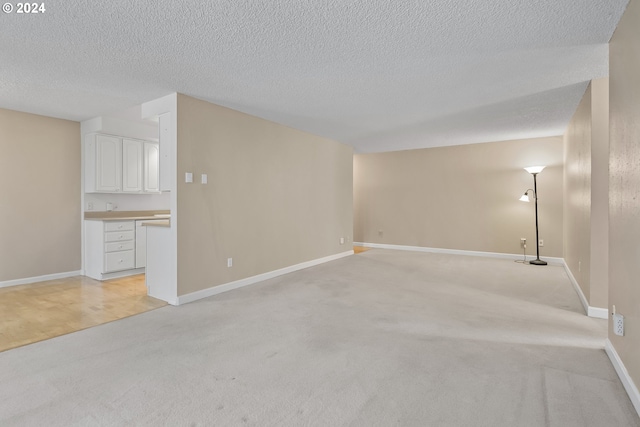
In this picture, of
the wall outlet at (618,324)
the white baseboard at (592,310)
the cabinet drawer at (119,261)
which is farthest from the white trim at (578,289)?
the cabinet drawer at (119,261)

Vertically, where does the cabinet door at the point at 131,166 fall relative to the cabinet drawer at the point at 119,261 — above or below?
above

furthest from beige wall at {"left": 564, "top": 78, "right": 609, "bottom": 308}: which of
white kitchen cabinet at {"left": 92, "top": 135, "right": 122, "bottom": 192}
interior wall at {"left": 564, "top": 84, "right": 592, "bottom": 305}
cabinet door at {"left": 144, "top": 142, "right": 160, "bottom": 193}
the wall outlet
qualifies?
white kitchen cabinet at {"left": 92, "top": 135, "right": 122, "bottom": 192}

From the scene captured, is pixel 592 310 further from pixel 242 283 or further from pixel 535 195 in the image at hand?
pixel 242 283

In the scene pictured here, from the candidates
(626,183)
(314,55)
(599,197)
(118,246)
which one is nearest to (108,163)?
(118,246)

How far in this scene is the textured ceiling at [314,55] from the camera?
2.05 metres

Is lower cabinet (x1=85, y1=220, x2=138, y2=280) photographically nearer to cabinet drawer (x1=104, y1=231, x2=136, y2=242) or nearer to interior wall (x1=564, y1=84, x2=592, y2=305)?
cabinet drawer (x1=104, y1=231, x2=136, y2=242)

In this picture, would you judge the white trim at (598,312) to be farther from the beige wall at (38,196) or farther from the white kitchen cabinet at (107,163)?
the beige wall at (38,196)

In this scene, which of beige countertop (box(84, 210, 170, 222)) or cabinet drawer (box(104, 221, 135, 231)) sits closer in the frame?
cabinet drawer (box(104, 221, 135, 231))

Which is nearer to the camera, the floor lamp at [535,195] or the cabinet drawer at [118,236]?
the cabinet drawer at [118,236]

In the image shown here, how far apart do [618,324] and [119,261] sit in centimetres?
565

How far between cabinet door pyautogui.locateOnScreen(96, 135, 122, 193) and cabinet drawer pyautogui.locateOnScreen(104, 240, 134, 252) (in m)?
0.86

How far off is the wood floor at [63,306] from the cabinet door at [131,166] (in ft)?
4.95

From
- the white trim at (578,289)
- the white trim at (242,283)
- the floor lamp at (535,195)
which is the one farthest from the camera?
the floor lamp at (535,195)

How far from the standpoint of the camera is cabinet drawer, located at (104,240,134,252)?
15.5ft
